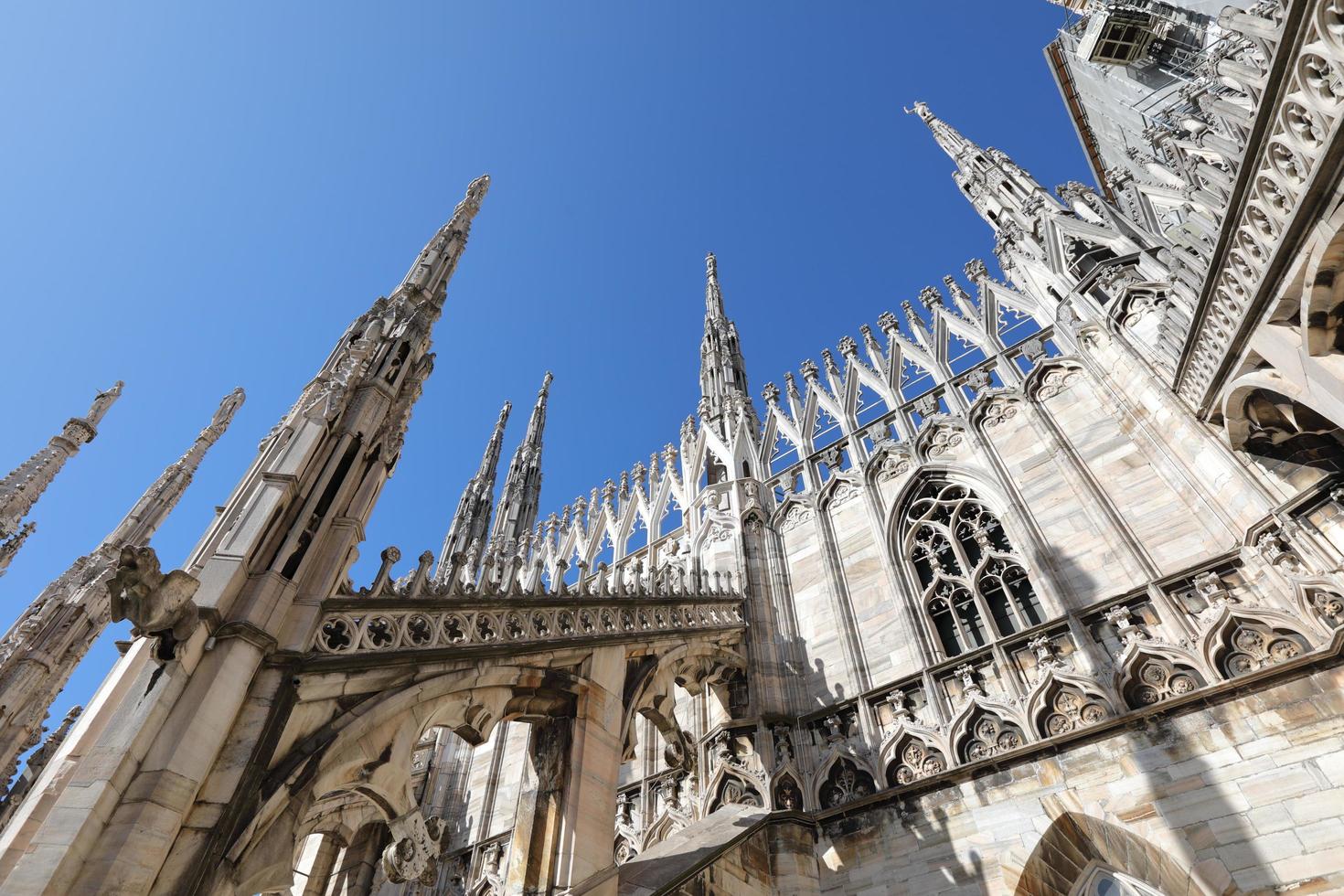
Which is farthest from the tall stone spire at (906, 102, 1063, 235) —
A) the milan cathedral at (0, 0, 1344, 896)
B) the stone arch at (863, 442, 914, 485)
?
the stone arch at (863, 442, 914, 485)

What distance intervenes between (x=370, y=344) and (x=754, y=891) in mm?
6878

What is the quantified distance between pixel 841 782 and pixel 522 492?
48.5 ft

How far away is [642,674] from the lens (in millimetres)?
8219

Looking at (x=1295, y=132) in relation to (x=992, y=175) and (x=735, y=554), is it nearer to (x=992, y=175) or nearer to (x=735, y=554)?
(x=735, y=554)

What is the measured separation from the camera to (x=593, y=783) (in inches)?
262

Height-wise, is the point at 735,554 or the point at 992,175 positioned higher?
the point at 992,175

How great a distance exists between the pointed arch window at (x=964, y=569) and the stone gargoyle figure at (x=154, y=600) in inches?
329

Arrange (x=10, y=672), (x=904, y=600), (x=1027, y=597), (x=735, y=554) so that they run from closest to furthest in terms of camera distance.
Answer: (x=1027, y=597) → (x=904, y=600) → (x=735, y=554) → (x=10, y=672)

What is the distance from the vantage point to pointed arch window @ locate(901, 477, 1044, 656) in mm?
9461

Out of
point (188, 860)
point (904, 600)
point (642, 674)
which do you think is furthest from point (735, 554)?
point (188, 860)

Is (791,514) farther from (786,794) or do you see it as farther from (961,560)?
(786,794)

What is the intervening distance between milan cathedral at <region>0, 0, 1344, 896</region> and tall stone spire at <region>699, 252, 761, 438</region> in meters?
2.18

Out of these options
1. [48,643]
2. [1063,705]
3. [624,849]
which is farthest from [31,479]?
[1063,705]

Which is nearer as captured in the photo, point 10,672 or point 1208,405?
point 1208,405
